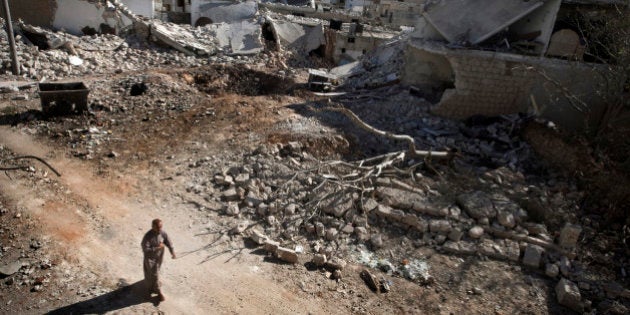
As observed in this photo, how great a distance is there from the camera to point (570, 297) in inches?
260

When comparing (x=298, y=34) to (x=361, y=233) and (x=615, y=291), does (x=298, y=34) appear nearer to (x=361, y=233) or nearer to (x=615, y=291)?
(x=361, y=233)

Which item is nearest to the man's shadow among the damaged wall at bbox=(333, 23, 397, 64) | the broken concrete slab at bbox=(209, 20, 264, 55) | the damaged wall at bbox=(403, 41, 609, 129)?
the damaged wall at bbox=(403, 41, 609, 129)

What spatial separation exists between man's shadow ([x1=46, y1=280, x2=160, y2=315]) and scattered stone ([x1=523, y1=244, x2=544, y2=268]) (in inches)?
239

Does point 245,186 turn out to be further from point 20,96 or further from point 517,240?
point 20,96

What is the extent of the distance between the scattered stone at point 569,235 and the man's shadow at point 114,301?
6.96 m

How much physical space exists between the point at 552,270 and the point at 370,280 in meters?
3.23

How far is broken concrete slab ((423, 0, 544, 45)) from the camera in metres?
11.9

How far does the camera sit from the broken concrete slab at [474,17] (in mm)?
Answer: 11922

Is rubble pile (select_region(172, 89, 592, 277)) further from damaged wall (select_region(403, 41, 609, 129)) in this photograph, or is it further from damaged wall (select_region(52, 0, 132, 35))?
damaged wall (select_region(52, 0, 132, 35))

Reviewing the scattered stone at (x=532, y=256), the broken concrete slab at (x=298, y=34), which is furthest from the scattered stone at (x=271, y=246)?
the broken concrete slab at (x=298, y=34)

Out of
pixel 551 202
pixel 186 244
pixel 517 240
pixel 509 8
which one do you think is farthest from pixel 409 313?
pixel 509 8

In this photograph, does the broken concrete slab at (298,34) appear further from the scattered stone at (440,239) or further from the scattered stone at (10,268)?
the scattered stone at (10,268)

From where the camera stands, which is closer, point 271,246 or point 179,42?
point 271,246

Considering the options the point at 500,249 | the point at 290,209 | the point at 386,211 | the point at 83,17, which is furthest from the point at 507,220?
the point at 83,17
